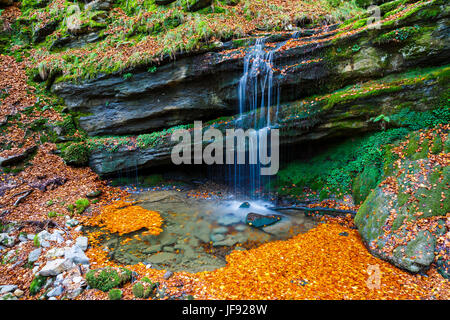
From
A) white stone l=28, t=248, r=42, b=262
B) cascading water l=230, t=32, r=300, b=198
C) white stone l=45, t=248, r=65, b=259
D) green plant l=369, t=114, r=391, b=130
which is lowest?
white stone l=28, t=248, r=42, b=262

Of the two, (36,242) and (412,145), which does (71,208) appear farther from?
(412,145)

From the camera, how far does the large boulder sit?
414 centimetres

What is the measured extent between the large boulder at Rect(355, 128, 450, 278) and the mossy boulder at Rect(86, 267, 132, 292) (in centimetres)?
519

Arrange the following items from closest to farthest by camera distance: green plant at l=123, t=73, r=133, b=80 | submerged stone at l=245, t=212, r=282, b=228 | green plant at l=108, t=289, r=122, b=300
Answer: green plant at l=108, t=289, r=122, b=300 < submerged stone at l=245, t=212, r=282, b=228 < green plant at l=123, t=73, r=133, b=80

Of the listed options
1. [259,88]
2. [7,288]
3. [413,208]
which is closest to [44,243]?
[7,288]

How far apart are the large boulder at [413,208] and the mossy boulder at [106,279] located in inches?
204

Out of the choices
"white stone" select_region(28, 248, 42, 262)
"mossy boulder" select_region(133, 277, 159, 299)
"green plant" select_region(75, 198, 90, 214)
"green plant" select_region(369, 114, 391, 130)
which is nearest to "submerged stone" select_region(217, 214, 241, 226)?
"mossy boulder" select_region(133, 277, 159, 299)

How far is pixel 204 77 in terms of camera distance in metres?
9.02

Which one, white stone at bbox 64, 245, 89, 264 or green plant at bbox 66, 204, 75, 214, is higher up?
white stone at bbox 64, 245, 89, 264

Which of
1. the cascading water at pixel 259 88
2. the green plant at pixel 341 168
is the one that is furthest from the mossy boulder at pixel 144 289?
the green plant at pixel 341 168

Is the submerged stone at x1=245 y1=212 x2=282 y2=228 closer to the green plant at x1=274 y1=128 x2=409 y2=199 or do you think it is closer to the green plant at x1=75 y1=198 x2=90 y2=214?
the green plant at x1=274 y1=128 x2=409 y2=199

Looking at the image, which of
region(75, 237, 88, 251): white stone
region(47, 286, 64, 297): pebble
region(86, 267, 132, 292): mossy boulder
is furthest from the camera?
region(75, 237, 88, 251): white stone

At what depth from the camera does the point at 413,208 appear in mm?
4812
